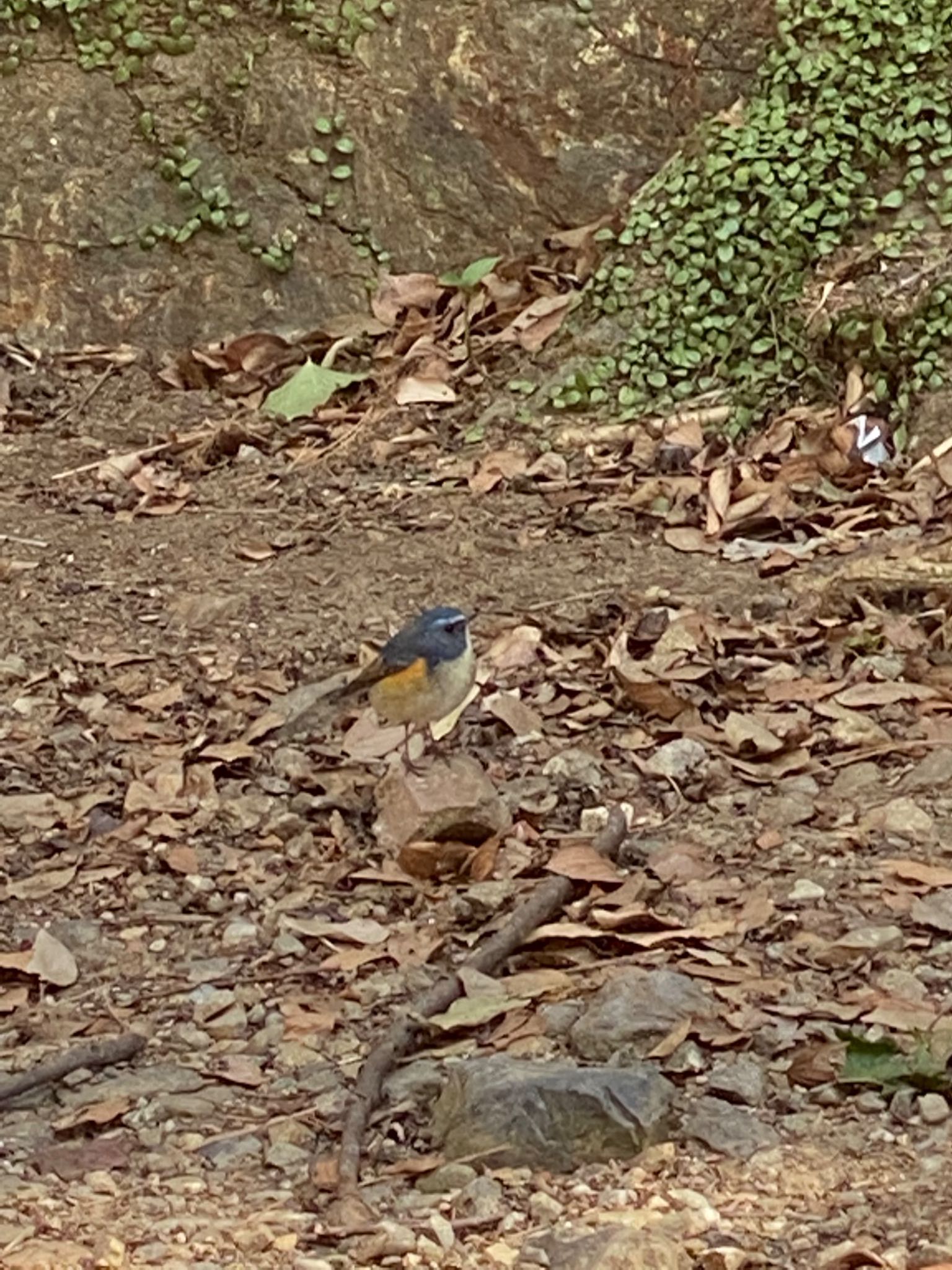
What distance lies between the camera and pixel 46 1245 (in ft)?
10.6

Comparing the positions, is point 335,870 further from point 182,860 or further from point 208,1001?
point 208,1001

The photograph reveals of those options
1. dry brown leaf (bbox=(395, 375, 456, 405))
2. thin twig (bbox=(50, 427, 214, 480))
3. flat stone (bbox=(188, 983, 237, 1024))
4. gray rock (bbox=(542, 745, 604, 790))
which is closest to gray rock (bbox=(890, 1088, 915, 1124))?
flat stone (bbox=(188, 983, 237, 1024))

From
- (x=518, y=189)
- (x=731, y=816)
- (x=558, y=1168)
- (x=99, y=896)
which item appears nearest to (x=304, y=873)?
(x=99, y=896)

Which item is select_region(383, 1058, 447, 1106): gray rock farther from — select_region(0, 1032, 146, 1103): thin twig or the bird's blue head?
the bird's blue head

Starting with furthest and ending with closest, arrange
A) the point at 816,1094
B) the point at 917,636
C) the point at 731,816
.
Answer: the point at 917,636
the point at 731,816
the point at 816,1094

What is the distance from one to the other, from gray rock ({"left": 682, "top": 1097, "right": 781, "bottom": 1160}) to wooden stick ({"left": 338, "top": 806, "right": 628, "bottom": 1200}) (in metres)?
0.60

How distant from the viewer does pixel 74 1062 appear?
4.01 metres

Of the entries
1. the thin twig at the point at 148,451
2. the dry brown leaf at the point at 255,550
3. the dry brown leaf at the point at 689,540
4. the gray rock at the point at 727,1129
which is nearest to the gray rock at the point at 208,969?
the gray rock at the point at 727,1129

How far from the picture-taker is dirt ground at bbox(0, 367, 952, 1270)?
3.31 m

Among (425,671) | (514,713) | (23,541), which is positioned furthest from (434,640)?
(23,541)

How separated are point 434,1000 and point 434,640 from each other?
4.57ft

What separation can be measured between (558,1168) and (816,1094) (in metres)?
0.54

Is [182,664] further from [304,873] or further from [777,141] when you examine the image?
[777,141]

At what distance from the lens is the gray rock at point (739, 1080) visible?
3.61 metres
